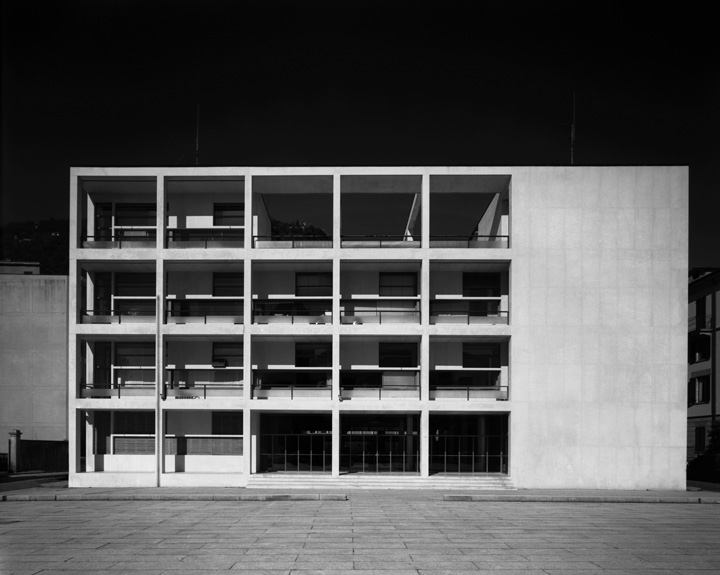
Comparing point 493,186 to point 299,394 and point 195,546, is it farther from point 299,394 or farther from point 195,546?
point 195,546

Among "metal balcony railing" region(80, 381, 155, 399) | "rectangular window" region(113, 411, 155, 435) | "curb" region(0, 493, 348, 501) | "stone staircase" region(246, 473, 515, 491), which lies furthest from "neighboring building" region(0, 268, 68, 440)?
"stone staircase" region(246, 473, 515, 491)

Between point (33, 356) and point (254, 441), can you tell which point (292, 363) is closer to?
point (254, 441)

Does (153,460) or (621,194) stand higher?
(621,194)

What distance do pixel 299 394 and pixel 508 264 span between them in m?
13.2

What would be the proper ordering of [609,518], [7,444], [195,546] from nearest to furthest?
[195,546], [609,518], [7,444]

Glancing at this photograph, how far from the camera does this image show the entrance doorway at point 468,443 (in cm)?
3925

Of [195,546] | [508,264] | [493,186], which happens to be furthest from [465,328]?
[195,546]

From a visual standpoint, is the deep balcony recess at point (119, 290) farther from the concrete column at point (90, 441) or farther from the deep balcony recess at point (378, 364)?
the deep balcony recess at point (378, 364)

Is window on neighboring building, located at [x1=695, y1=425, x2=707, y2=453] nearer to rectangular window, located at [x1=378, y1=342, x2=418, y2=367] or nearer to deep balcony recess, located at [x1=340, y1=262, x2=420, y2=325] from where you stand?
rectangular window, located at [x1=378, y1=342, x2=418, y2=367]

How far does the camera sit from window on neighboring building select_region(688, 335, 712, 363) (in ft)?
182

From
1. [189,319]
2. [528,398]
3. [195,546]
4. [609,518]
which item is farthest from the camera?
[189,319]

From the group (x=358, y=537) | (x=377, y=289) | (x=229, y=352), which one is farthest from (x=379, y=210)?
(x=358, y=537)

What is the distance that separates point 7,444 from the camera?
47.5 m

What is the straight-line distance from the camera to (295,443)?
1580 inches
